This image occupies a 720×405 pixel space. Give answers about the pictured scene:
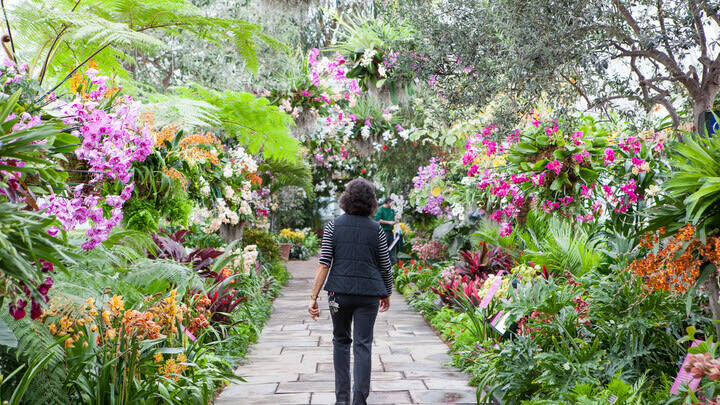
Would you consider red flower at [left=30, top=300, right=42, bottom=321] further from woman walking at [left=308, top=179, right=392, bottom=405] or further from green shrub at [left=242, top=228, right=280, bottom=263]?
green shrub at [left=242, top=228, right=280, bottom=263]

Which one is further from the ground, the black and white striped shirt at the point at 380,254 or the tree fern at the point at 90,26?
the tree fern at the point at 90,26

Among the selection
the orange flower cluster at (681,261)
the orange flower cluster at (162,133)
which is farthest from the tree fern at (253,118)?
the orange flower cluster at (681,261)

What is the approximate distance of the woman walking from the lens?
3.97m

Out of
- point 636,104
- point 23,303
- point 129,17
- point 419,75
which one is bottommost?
point 23,303

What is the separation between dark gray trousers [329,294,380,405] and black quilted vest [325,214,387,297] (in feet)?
0.22

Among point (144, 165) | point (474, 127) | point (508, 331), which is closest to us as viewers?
point (144, 165)

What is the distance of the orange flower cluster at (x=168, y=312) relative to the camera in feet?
11.0

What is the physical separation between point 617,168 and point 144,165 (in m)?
3.24

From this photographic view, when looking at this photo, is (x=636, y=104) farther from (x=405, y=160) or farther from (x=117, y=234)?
(x=405, y=160)

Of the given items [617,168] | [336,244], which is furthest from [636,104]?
[336,244]

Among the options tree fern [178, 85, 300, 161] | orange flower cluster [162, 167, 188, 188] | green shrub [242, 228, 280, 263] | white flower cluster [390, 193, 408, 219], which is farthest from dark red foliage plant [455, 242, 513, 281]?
white flower cluster [390, 193, 408, 219]

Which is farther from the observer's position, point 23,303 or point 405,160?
point 405,160

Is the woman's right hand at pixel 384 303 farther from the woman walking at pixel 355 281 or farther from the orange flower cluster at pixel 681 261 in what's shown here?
the orange flower cluster at pixel 681 261

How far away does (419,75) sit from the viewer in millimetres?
5352
